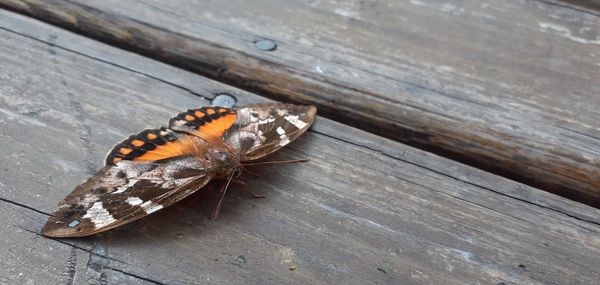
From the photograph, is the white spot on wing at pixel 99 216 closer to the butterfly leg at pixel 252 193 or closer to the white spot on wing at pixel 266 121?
the butterfly leg at pixel 252 193

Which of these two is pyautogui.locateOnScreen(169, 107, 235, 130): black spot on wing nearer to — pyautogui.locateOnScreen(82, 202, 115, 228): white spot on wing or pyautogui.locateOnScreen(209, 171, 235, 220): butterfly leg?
pyautogui.locateOnScreen(209, 171, 235, 220): butterfly leg

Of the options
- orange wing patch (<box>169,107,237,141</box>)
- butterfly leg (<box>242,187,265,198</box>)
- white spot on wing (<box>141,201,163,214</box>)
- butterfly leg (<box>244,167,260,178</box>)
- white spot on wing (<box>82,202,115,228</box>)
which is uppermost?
orange wing patch (<box>169,107,237,141</box>)

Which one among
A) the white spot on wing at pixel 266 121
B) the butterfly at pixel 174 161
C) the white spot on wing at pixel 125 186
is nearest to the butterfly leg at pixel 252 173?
the butterfly at pixel 174 161

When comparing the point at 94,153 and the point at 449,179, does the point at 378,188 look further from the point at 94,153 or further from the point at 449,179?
the point at 94,153

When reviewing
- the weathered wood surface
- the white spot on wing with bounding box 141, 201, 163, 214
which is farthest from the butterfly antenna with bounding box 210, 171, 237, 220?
the weathered wood surface

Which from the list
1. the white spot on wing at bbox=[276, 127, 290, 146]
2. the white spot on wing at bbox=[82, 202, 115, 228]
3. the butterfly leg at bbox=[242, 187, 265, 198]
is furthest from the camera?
the white spot on wing at bbox=[276, 127, 290, 146]

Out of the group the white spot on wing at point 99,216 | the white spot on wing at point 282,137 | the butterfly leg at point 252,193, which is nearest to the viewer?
the white spot on wing at point 99,216

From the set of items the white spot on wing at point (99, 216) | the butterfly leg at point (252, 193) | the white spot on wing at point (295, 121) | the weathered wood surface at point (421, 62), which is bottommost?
the white spot on wing at point (99, 216)

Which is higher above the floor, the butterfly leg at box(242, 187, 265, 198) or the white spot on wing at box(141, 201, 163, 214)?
the butterfly leg at box(242, 187, 265, 198)
